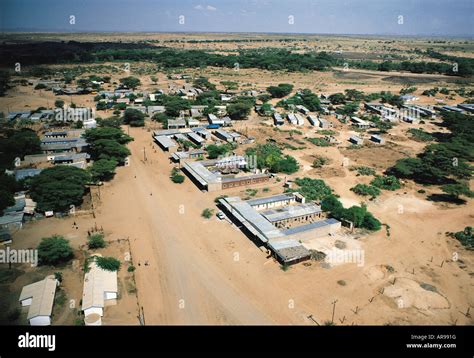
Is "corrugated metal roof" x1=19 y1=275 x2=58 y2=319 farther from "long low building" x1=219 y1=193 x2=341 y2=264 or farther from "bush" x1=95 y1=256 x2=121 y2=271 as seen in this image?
"long low building" x1=219 y1=193 x2=341 y2=264

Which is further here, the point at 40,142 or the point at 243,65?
the point at 243,65

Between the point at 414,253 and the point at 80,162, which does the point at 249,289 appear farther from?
the point at 80,162

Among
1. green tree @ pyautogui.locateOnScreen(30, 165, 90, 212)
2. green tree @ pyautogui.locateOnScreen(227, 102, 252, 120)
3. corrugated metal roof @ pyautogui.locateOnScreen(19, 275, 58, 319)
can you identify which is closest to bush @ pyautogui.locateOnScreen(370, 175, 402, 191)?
green tree @ pyautogui.locateOnScreen(227, 102, 252, 120)

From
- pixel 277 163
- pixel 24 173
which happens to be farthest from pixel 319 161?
pixel 24 173

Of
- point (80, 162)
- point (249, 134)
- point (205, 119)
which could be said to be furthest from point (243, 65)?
point (80, 162)

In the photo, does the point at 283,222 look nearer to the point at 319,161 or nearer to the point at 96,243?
the point at 96,243
